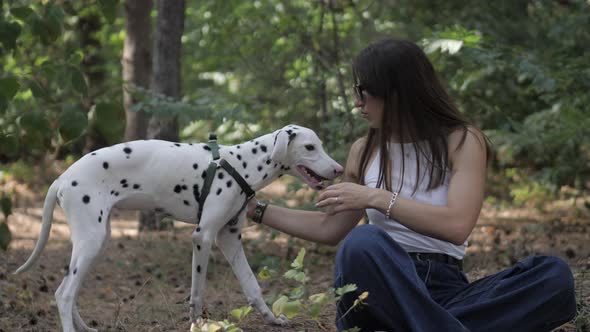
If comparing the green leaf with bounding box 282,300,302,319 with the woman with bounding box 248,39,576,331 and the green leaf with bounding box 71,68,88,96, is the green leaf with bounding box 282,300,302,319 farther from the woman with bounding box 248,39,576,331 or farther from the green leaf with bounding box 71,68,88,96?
the green leaf with bounding box 71,68,88,96

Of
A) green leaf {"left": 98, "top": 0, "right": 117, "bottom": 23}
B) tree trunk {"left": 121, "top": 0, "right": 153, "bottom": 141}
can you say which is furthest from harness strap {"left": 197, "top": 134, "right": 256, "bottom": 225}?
tree trunk {"left": 121, "top": 0, "right": 153, "bottom": 141}

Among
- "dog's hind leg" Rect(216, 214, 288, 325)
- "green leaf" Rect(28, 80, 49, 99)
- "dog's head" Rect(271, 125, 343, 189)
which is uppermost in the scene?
"green leaf" Rect(28, 80, 49, 99)

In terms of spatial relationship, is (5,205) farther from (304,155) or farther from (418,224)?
(418,224)

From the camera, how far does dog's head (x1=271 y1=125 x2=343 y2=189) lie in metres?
4.02

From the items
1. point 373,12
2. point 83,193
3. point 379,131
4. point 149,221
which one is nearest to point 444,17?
point 373,12

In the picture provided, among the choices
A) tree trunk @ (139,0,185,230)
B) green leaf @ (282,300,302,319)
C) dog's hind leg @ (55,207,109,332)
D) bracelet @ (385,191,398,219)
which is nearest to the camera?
green leaf @ (282,300,302,319)

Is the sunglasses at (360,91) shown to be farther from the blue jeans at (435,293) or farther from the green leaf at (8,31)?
the green leaf at (8,31)

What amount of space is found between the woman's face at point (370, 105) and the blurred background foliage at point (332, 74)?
1.53 meters

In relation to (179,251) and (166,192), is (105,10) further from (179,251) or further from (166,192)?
(179,251)

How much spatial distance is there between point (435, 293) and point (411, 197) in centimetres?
52

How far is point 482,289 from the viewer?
3447mm

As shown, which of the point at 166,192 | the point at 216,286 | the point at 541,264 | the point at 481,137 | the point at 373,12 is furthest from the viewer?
the point at 373,12

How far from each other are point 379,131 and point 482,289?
1020 mm

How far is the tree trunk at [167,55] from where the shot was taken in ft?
24.0
